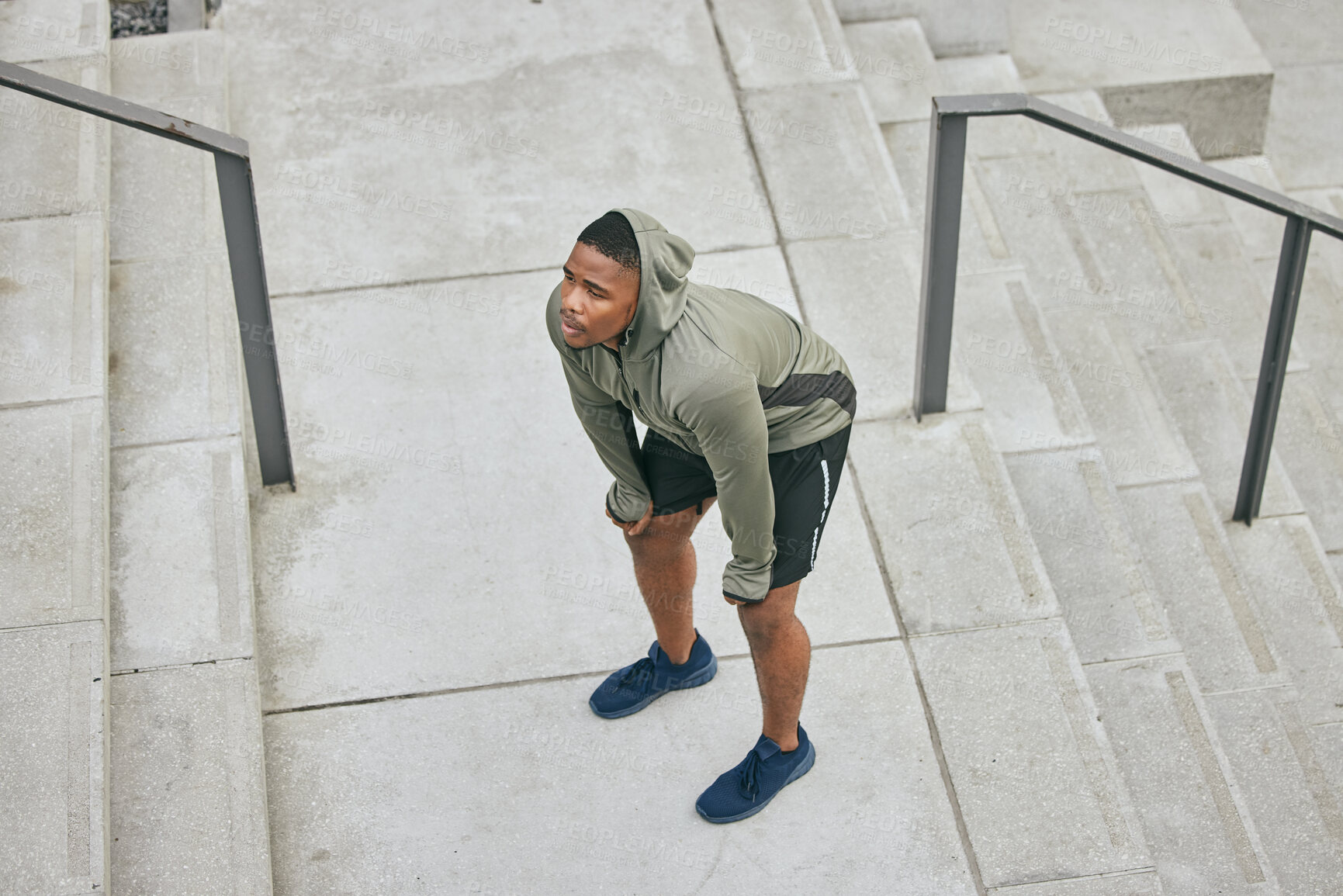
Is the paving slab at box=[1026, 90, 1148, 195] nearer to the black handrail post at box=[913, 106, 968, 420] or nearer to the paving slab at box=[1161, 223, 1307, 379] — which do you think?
the paving slab at box=[1161, 223, 1307, 379]

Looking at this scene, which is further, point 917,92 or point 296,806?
point 917,92

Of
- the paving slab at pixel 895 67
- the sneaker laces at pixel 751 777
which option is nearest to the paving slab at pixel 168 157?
the sneaker laces at pixel 751 777

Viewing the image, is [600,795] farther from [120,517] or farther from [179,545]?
[120,517]

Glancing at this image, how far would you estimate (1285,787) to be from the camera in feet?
13.2

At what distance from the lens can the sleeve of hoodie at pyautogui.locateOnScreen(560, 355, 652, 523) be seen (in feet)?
9.78

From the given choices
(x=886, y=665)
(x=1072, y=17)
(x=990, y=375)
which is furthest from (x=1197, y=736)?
(x=1072, y=17)

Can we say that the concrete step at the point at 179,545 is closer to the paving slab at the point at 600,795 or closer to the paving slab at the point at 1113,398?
the paving slab at the point at 600,795

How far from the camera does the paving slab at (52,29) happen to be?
17.0 feet

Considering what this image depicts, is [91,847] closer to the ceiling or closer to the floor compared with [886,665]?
closer to the ceiling

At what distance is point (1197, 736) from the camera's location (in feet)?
12.4

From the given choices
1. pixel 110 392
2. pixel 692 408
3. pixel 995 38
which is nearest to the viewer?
pixel 692 408

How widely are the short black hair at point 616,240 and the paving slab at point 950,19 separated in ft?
14.0

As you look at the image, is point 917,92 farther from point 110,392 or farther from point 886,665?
point 110,392

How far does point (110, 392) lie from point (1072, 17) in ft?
19.3
